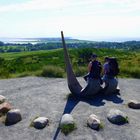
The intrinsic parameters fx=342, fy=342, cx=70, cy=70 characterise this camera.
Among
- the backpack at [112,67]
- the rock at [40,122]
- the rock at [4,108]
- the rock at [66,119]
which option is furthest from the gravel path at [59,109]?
the backpack at [112,67]

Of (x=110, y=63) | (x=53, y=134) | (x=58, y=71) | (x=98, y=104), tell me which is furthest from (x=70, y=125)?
(x=58, y=71)

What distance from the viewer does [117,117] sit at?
39.8ft

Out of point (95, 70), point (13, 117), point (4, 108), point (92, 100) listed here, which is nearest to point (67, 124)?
point (13, 117)

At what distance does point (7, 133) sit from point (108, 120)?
3563 mm

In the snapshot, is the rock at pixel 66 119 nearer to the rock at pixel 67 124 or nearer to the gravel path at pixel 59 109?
the rock at pixel 67 124

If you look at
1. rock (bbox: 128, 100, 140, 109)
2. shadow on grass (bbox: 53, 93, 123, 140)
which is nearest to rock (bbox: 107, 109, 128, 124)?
rock (bbox: 128, 100, 140, 109)

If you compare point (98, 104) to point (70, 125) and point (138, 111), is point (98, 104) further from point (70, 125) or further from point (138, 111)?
point (70, 125)

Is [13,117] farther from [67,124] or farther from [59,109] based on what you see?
[67,124]

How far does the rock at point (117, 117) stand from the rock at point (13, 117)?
10.8ft

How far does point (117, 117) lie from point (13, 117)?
375 cm

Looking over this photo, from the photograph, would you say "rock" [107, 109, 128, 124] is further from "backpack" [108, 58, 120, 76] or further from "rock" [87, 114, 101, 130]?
"backpack" [108, 58, 120, 76]

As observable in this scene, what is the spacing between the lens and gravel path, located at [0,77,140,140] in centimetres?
1112

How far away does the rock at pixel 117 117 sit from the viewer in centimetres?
1207

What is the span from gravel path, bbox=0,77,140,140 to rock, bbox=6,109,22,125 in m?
0.20
